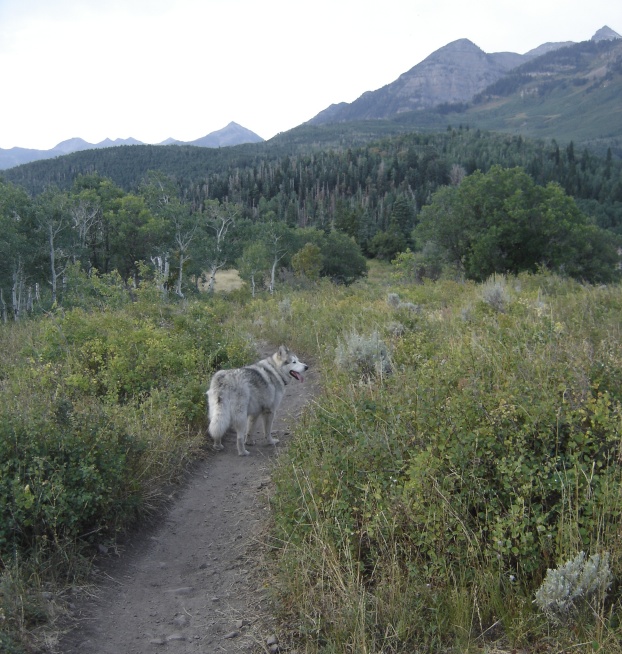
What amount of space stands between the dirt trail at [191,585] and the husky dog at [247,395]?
880 mm

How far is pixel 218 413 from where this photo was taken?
6.62 meters

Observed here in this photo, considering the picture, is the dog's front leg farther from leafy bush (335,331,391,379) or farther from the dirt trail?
leafy bush (335,331,391,379)

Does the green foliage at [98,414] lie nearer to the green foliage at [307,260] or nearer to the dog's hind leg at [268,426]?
the dog's hind leg at [268,426]

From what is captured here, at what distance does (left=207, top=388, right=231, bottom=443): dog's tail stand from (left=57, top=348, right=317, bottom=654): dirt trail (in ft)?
2.50

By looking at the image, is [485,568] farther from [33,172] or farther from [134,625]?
[33,172]

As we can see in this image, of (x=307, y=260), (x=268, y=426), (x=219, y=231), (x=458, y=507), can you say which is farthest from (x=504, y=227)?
(x=219, y=231)

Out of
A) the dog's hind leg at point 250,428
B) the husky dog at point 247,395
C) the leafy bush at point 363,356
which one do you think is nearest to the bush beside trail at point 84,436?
the husky dog at point 247,395

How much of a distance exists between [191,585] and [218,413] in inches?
109

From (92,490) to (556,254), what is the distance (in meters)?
33.1

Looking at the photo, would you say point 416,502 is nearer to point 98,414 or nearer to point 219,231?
point 98,414

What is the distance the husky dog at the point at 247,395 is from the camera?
21.9 feet

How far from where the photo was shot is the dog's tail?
6.62 metres

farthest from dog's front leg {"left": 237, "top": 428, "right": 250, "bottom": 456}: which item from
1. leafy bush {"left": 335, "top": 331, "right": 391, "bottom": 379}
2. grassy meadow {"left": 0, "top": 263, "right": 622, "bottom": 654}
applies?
leafy bush {"left": 335, "top": 331, "right": 391, "bottom": 379}

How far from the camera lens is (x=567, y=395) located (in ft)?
12.9
